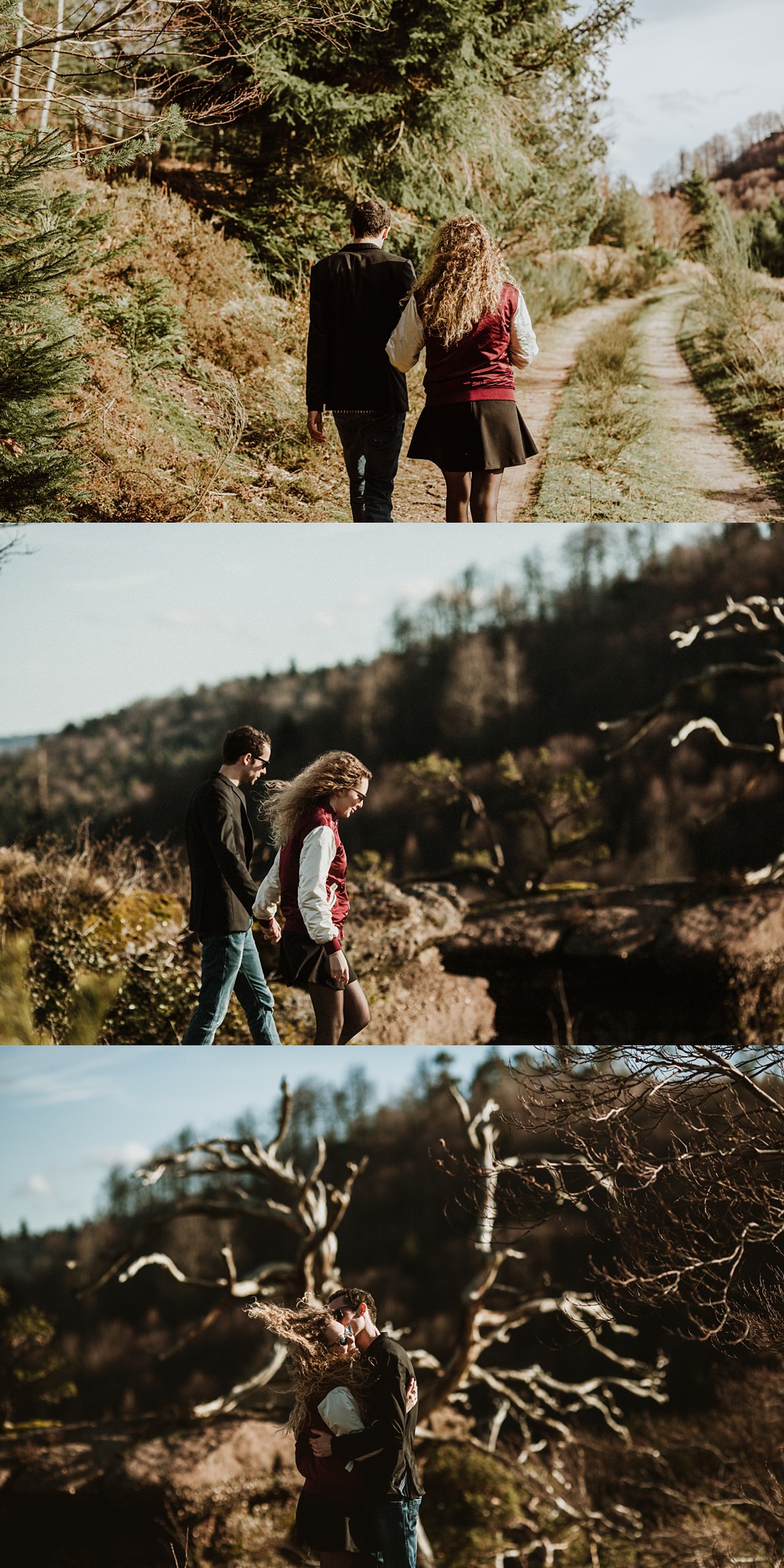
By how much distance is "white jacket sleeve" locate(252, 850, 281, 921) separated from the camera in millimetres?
5316

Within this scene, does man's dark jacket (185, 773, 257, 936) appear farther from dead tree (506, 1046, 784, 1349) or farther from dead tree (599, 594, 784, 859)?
dead tree (599, 594, 784, 859)

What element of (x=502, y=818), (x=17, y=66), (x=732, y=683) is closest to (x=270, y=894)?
(x=502, y=818)

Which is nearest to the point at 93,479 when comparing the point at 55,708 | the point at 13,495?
the point at 13,495

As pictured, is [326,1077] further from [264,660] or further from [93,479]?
[93,479]

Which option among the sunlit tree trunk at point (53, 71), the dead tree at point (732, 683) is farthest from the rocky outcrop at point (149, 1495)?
the sunlit tree trunk at point (53, 71)

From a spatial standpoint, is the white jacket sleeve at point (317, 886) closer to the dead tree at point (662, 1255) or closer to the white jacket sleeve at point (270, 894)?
the white jacket sleeve at point (270, 894)

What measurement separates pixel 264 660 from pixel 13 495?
6.22ft

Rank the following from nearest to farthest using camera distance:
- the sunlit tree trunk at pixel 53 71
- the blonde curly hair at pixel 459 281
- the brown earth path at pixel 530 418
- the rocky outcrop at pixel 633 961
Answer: the blonde curly hair at pixel 459 281 < the rocky outcrop at pixel 633 961 < the brown earth path at pixel 530 418 < the sunlit tree trunk at pixel 53 71

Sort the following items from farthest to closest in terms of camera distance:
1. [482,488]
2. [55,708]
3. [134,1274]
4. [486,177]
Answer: [486,177] → [134,1274] → [55,708] → [482,488]

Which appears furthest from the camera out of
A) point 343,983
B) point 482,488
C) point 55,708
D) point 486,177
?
point 486,177

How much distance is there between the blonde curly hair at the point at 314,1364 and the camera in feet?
15.8

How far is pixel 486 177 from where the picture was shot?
8.74 metres

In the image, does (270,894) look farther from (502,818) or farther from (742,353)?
(742,353)

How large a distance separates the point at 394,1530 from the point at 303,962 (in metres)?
2.46
